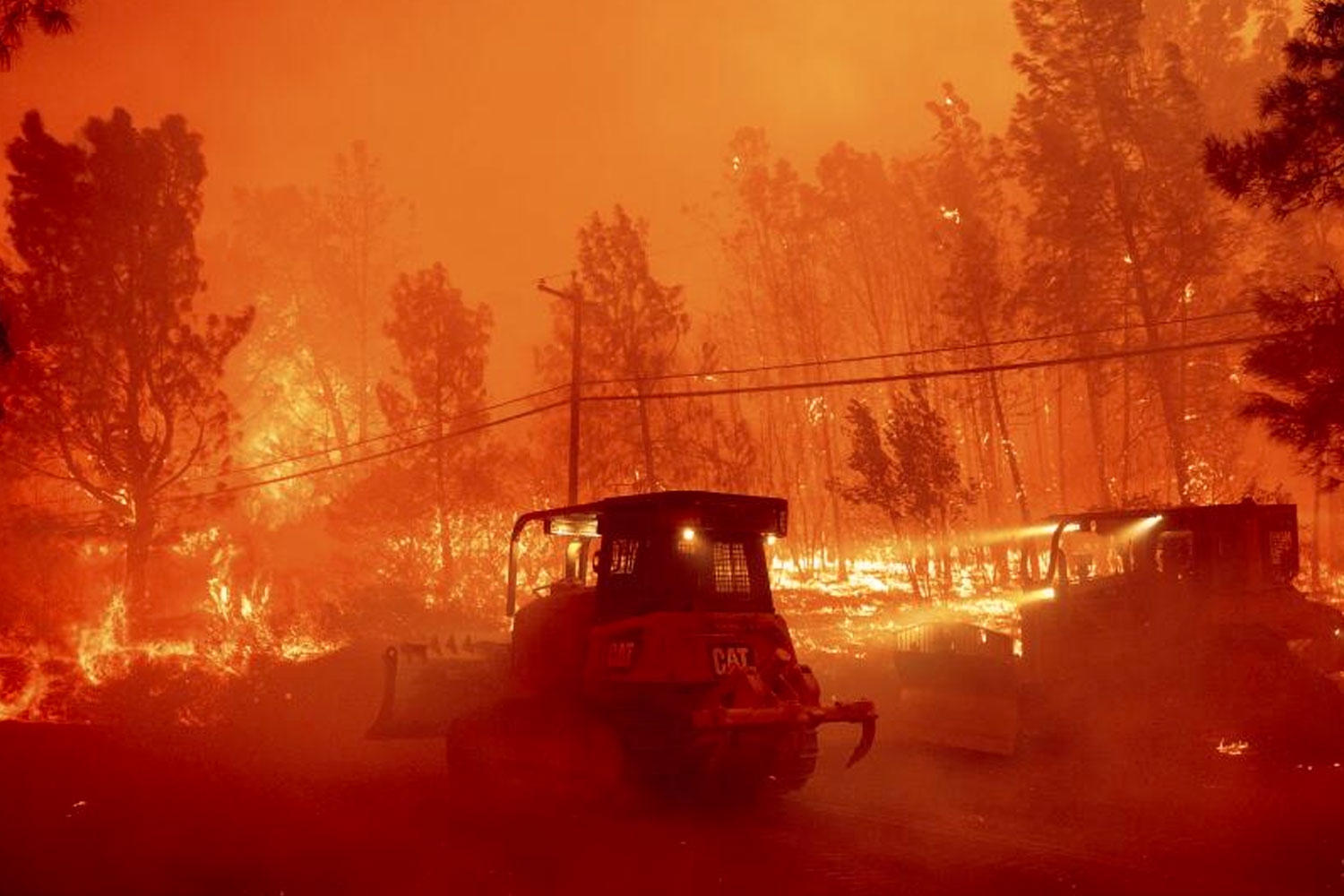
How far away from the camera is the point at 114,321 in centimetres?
2578

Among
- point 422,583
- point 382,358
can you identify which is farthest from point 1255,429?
point 382,358

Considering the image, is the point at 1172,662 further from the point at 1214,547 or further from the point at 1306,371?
the point at 1306,371

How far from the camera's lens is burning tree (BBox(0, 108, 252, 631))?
82.2 ft

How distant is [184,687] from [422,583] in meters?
10.0

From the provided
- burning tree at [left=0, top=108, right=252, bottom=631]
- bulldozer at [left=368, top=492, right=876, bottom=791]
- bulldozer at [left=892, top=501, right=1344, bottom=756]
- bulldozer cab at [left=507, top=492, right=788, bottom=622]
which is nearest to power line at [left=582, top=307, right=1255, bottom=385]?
bulldozer at [left=892, top=501, right=1344, bottom=756]

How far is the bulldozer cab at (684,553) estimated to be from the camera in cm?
1035

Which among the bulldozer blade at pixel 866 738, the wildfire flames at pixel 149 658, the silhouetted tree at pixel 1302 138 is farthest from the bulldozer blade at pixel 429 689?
the silhouetted tree at pixel 1302 138

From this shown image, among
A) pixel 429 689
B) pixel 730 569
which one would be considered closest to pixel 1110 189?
pixel 730 569

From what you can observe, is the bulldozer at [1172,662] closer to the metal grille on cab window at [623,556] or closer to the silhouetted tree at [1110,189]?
the metal grille on cab window at [623,556]

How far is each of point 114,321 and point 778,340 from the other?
30.7 meters

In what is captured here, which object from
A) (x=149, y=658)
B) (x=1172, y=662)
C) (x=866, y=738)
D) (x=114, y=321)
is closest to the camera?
(x=866, y=738)

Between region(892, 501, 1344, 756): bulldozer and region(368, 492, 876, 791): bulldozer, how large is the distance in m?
3.56

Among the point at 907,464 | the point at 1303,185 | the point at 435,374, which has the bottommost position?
the point at 907,464

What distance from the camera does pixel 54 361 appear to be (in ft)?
83.1
